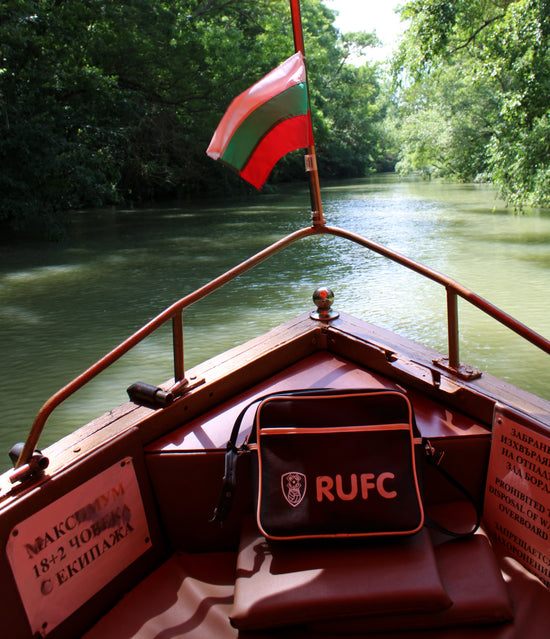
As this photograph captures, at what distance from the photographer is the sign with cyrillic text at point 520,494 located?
153cm

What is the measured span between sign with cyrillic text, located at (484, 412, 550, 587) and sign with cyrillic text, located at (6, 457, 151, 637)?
3.15 ft

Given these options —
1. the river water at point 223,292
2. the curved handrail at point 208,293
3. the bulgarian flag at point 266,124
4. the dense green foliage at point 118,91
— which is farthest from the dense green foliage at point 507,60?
the curved handrail at point 208,293

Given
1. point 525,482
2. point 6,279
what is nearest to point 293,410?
point 525,482

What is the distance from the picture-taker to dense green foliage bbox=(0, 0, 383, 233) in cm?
1002

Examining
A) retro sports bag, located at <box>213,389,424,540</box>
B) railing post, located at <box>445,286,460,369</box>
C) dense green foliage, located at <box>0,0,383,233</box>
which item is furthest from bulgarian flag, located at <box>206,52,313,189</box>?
dense green foliage, located at <box>0,0,383,233</box>

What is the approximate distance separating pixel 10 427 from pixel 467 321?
12.7ft

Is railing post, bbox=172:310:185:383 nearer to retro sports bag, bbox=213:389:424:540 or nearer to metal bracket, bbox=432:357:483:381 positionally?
retro sports bag, bbox=213:389:424:540

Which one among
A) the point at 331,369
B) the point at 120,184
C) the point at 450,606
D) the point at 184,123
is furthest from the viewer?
the point at 120,184

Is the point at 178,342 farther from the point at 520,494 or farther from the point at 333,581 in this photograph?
the point at 520,494

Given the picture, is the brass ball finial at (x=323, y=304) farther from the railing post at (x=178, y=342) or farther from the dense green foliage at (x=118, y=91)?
the dense green foliage at (x=118, y=91)

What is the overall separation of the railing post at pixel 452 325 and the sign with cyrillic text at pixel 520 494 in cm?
28

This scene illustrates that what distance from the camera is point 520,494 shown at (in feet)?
5.24

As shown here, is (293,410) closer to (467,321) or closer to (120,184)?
(467,321)

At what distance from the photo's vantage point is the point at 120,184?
1986 centimetres
